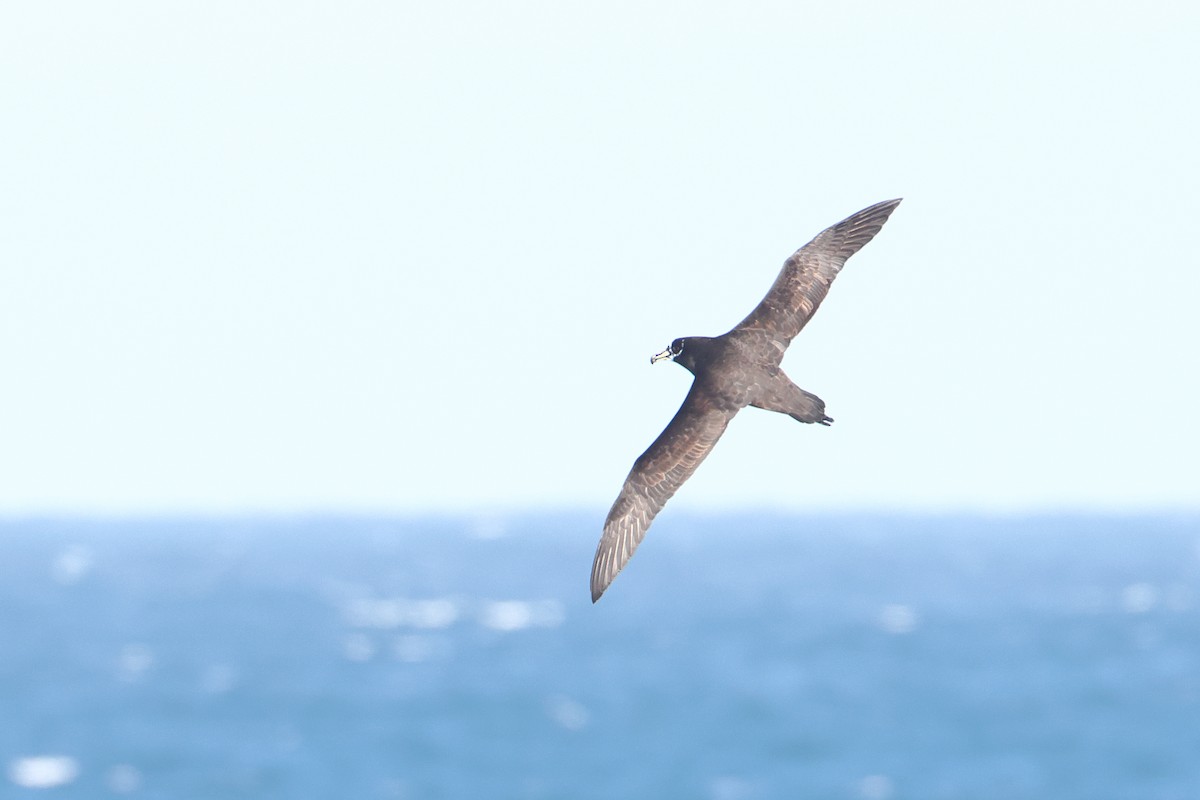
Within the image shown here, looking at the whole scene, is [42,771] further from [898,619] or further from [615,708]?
[898,619]

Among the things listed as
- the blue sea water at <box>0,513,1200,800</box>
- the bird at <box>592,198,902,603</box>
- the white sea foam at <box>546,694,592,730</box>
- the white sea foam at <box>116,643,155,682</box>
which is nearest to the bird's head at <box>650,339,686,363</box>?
the bird at <box>592,198,902,603</box>

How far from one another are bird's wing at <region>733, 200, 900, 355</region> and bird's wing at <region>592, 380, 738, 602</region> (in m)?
0.90

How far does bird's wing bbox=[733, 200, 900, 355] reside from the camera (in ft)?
54.5

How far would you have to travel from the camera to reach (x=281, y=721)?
416 feet

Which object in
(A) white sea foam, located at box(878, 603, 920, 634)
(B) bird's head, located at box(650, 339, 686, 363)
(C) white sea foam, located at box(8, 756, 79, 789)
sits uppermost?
(A) white sea foam, located at box(878, 603, 920, 634)

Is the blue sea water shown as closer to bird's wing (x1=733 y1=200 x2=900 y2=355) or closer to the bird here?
bird's wing (x1=733 y1=200 x2=900 y2=355)

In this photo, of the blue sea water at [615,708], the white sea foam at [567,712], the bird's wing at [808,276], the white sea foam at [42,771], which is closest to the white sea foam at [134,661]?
the blue sea water at [615,708]

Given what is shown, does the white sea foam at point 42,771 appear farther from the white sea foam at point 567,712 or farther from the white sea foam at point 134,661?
the white sea foam at point 567,712

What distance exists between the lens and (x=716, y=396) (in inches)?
631

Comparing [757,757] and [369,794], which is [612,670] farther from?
[369,794]

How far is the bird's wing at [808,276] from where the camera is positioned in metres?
16.6

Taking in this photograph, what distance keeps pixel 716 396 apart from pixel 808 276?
6.43 ft

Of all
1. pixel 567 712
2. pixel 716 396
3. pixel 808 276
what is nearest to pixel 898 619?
pixel 567 712

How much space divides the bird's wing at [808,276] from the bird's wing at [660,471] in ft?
2.97
